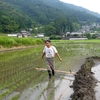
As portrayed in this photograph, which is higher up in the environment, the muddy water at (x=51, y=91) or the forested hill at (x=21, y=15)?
the forested hill at (x=21, y=15)

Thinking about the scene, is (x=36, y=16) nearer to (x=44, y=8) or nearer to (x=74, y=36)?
(x=44, y=8)

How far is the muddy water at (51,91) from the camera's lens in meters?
5.05

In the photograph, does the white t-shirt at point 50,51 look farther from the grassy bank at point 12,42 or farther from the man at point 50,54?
the grassy bank at point 12,42

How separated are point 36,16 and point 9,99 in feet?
357

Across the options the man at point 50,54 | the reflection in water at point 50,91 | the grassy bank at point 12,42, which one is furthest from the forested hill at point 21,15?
the reflection in water at point 50,91

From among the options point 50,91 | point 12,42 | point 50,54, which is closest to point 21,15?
point 12,42

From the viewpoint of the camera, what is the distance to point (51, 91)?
18.5 ft

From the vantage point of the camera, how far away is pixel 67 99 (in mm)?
4949

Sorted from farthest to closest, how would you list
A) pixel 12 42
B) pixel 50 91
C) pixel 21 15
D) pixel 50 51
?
pixel 21 15 < pixel 12 42 < pixel 50 51 < pixel 50 91

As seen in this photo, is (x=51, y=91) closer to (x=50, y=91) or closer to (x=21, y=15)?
(x=50, y=91)

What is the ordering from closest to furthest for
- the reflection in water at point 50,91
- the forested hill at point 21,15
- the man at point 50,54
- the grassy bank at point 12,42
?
the reflection in water at point 50,91 → the man at point 50,54 → the grassy bank at point 12,42 → the forested hill at point 21,15

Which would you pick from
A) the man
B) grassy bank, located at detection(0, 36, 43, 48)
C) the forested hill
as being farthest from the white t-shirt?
the forested hill

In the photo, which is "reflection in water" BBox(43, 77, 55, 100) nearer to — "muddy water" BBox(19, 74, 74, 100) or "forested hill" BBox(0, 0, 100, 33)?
"muddy water" BBox(19, 74, 74, 100)

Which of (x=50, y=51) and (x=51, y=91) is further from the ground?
(x=50, y=51)
